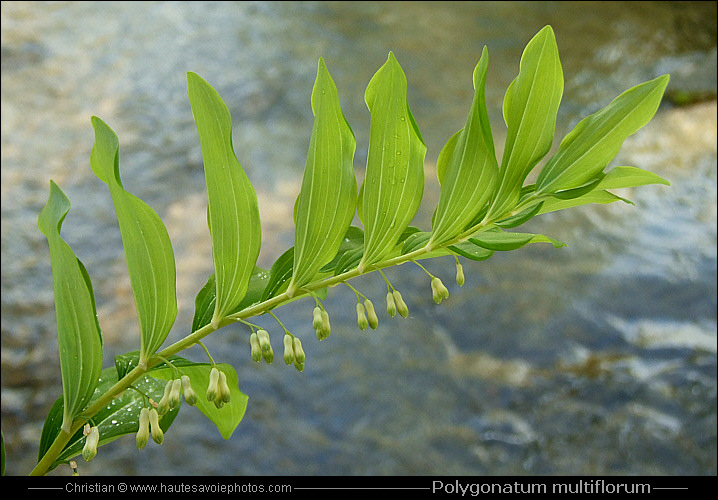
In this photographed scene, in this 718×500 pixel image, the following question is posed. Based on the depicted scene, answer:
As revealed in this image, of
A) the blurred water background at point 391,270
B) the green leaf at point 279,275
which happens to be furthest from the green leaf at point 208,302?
the blurred water background at point 391,270

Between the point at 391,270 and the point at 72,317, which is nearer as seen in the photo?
the point at 72,317

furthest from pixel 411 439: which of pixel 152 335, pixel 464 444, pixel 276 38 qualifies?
pixel 276 38

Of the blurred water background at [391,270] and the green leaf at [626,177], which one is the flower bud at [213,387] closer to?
the green leaf at [626,177]

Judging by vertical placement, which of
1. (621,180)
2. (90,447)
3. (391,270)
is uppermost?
(391,270)

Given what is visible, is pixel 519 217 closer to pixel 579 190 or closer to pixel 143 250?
pixel 579 190

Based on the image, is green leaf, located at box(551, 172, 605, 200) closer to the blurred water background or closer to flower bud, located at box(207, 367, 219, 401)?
flower bud, located at box(207, 367, 219, 401)

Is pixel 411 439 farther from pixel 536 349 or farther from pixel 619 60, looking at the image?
pixel 619 60

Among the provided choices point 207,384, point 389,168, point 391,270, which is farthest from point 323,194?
point 391,270
